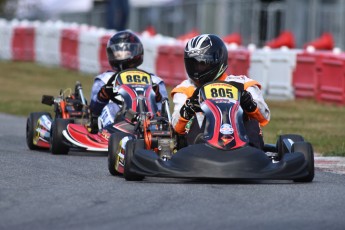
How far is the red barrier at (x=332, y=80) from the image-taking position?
18719 mm

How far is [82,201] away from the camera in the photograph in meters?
7.26

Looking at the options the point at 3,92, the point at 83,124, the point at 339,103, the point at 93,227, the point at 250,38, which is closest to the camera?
the point at 93,227

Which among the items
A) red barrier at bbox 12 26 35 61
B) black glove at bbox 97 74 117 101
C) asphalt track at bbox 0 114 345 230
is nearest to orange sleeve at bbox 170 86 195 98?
asphalt track at bbox 0 114 345 230

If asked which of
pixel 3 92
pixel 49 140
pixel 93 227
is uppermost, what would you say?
pixel 93 227

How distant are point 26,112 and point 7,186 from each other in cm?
1095

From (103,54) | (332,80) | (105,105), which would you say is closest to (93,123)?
(105,105)

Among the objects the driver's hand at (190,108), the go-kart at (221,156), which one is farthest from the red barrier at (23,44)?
the go-kart at (221,156)

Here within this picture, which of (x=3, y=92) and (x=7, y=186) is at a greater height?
(x=7, y=186)

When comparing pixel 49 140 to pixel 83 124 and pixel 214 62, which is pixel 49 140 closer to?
pixel 83 124

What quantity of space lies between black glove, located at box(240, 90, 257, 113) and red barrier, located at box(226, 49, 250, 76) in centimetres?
1259

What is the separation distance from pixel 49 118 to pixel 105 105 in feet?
2.49

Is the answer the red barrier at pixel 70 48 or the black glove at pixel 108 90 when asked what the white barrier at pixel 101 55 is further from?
the black glove at pixel 108 90

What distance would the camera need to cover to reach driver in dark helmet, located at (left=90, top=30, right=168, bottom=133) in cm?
1170

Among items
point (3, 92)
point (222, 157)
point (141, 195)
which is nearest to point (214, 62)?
point (222, 157)
